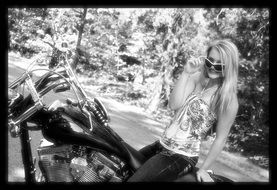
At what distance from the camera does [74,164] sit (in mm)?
2688

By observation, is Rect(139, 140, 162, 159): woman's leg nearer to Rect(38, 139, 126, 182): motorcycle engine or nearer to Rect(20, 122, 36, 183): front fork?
Rect(38, 139, 126, 182): motorcycle engine

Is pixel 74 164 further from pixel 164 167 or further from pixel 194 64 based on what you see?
pixel 194 64

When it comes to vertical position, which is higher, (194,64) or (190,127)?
(194,64)

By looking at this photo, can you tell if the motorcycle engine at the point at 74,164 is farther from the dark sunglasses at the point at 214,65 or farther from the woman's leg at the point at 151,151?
the dark sunglasses at the point at 214,65

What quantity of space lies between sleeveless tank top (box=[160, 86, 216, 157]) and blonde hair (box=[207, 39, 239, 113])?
0.11 metres

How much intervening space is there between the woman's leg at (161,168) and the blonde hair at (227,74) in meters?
0.51

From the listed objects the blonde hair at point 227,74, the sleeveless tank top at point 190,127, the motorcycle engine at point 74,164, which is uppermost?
the blonde hair at point 227,74

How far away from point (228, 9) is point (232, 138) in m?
4.97

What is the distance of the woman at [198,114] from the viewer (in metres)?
2.67

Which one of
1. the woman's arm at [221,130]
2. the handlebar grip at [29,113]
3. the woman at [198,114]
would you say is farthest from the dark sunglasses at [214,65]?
the handlebar grip at [29,113]

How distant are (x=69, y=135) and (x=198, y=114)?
102 centimetres

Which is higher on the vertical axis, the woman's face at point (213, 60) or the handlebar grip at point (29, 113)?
the woman's face at point (213, 60)

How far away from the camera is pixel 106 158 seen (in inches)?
107

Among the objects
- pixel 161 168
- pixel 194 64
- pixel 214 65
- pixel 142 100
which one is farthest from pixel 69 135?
pixel 142 100
